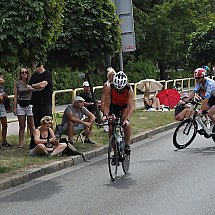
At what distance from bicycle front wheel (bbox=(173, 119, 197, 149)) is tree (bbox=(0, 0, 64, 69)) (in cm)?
457

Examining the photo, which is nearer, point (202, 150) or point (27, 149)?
point (27, 149)

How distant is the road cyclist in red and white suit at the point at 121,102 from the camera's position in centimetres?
975

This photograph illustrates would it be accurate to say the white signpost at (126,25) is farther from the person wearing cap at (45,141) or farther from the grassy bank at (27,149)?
the person wearing cap at (45,141)

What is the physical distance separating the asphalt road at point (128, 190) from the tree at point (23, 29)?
2099 millimetres

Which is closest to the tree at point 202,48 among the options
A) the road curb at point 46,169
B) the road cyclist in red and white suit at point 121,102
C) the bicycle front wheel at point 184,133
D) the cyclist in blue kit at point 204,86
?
the cyclist in blue kit at point 204,86

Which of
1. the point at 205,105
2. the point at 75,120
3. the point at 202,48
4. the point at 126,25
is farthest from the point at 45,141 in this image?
the point at 202,48

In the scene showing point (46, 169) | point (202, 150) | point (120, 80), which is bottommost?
point (202, 150)

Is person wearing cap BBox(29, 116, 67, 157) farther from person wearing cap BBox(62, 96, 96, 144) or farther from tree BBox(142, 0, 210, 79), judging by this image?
tree BBox(142, 0, 210, 79)

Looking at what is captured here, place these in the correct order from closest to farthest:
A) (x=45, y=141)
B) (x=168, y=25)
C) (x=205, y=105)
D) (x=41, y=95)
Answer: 1. (x=45, y=141)
2. (x=41, y=95)
3. (x=205, y=105)
4. (x=168, y=25)

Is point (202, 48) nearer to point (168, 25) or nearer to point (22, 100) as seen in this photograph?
point (168, 25)

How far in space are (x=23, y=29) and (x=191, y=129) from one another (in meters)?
5.39

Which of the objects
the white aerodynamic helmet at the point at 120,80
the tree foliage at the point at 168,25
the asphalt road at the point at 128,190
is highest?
the tree foliage at the point at 168,25

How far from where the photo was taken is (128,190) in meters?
8.56

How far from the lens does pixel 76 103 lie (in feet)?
41.3
